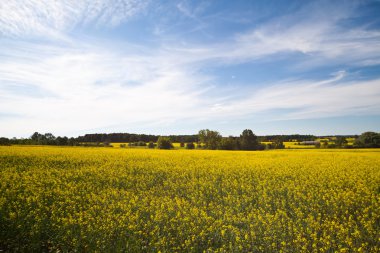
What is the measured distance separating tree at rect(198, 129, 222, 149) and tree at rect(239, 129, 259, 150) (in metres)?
→ 5.88

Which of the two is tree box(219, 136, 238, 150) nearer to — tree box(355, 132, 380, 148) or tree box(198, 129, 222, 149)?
tree box(198, 129, 222, 149)

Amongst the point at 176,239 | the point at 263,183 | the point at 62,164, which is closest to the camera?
the point at 176,239

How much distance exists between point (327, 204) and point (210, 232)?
18.0 feet

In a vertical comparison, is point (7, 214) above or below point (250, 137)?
below

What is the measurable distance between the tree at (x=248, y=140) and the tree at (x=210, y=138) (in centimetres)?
588

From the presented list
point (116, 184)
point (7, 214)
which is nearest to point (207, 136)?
point (116, 184)

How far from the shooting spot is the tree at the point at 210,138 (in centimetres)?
6402

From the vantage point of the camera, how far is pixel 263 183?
46.1ft

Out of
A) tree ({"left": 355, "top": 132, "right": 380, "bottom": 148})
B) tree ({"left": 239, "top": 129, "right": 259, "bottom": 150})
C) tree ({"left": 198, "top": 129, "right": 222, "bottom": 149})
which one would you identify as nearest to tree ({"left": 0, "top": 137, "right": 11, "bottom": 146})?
tree ({"left": 198, "top": 129, "right": 222, "bottom": 149})

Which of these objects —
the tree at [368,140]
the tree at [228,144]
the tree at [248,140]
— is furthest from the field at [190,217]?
the tree at [248,140]

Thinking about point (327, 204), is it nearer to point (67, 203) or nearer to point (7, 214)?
point (67, 203)

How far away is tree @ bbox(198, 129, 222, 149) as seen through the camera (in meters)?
64.0

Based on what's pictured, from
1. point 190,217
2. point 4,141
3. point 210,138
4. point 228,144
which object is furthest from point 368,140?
point 4,141

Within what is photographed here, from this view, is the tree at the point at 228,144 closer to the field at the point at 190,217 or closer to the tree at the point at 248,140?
the tree at the point at 248,140
